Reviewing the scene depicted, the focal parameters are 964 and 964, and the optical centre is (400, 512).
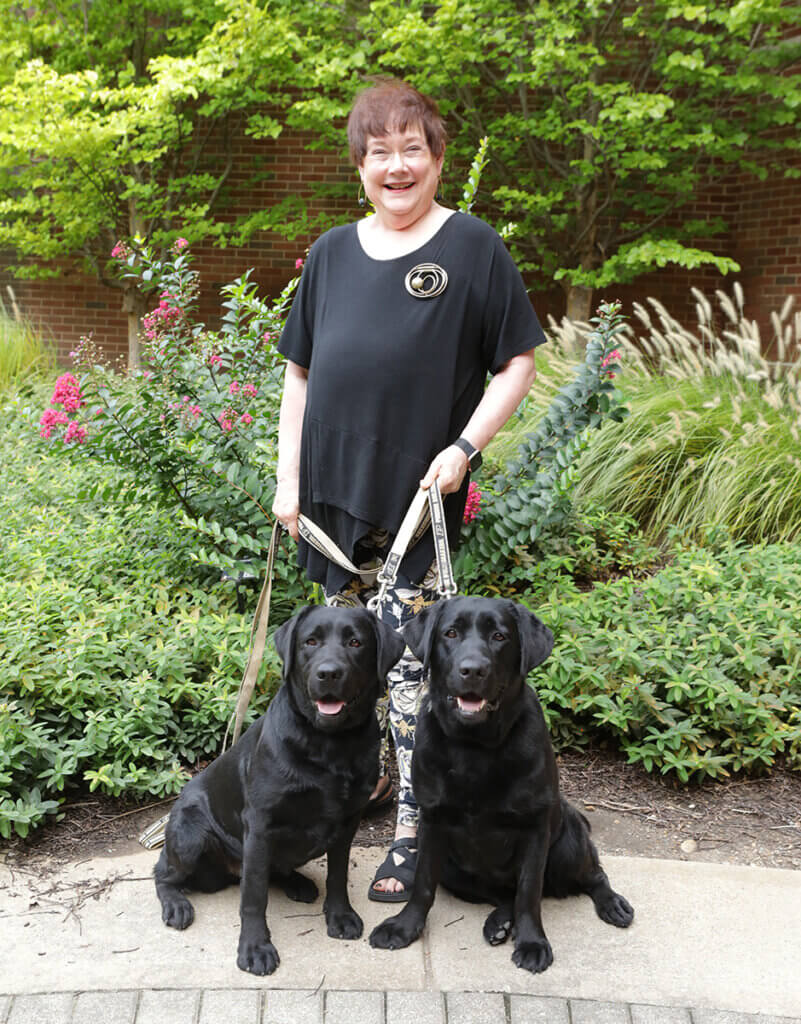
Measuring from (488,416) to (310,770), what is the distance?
1094 mm

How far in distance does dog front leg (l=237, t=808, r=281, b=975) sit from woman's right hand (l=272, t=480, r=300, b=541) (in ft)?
2.84

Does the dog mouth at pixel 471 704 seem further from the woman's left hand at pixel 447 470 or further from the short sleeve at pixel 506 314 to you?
the short sleeve at pixel 506 314

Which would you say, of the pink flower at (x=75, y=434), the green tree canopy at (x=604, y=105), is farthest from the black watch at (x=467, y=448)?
the green tree canopy at (x=604, y=105)

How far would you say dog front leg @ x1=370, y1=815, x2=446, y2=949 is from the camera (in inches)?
102

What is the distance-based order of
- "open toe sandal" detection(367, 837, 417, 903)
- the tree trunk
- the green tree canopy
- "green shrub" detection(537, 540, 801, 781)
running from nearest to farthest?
1. "open toe sandal" detection(367, 837, 417, 903)
2. "green shrub" detection(537, 540, 801, 781)
3. the green tree canopy
4. the tree trunk

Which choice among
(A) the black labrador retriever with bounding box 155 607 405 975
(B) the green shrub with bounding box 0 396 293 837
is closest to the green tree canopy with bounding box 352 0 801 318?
(B) the green shrub with bounding box 0 396 293 837

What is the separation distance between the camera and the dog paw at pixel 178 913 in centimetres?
264

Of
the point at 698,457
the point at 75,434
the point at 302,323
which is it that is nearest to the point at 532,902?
the point at 302,323

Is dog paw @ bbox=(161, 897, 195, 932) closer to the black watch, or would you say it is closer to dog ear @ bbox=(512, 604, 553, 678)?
dog ear @ bbox=(512, 604, 553, 678)

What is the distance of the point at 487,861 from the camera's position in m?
2.62

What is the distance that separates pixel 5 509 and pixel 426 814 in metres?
3.74

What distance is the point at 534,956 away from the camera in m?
2.50

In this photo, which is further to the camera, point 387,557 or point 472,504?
point 472,504

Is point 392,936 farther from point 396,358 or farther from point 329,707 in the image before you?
point 396,358
